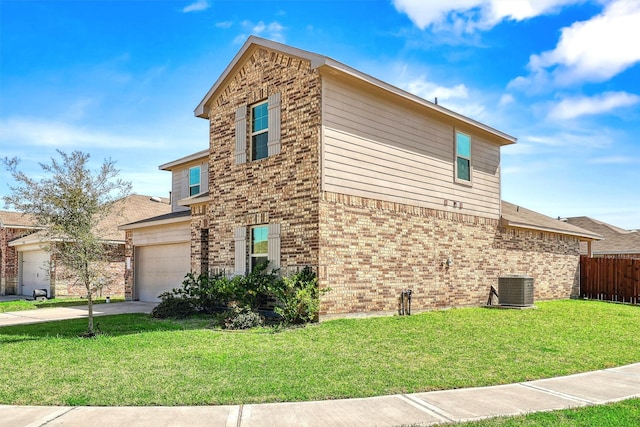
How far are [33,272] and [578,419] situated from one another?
28.3 m

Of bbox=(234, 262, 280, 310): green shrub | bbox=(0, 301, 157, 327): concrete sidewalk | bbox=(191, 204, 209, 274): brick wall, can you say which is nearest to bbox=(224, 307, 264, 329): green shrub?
bbox=(234, 262, 280, 310): green shrub

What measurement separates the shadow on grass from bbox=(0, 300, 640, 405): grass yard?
0.04m

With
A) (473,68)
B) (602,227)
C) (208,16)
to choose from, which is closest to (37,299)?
(208,16)

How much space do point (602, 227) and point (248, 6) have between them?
32.2 metres

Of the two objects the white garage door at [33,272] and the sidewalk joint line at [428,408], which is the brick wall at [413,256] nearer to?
the sidewalk joint line at [428,408]

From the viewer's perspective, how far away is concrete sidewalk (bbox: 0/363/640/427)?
16.6 feet

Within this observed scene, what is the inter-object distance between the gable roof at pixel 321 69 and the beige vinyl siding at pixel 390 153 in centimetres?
37

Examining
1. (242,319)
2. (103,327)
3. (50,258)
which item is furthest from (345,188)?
(50,258)

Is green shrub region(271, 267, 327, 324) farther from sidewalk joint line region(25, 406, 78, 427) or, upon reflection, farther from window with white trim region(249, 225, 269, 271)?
sidewalk joint line region(25, 406, 78, 427)

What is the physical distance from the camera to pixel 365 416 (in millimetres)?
5199

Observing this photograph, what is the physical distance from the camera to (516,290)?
15.9 meters

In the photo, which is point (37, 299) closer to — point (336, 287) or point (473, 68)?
point (336, 287)

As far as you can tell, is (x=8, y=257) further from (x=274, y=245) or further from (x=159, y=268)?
(x=274, y=245)

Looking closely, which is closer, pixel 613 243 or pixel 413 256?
pixel 413 256
